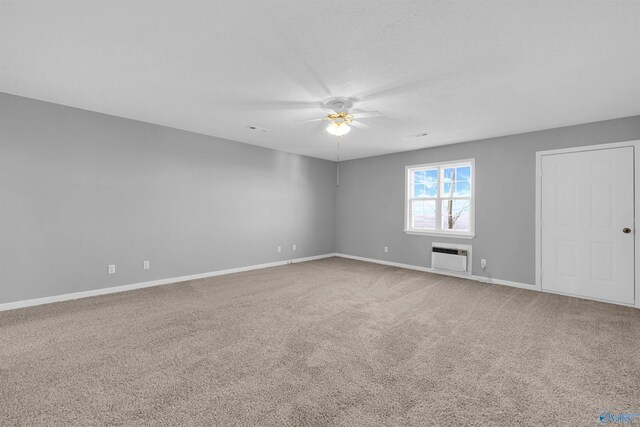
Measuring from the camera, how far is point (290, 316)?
3291mm

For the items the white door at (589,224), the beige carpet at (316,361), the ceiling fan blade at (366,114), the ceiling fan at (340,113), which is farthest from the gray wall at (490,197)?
the ceiling fan at (340,113)

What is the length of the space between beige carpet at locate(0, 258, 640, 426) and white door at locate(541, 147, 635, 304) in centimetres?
39

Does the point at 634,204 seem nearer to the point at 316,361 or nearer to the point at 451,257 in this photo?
the point at 451,257

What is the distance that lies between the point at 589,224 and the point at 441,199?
2.19 m

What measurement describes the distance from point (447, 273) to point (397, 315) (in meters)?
2.60

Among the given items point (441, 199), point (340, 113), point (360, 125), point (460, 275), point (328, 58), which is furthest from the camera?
point (441, 199)

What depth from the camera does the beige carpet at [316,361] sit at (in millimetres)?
1755

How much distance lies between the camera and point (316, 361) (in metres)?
2.32

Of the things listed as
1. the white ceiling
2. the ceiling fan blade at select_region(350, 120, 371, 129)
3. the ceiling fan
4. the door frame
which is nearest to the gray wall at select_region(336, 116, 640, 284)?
the door frame

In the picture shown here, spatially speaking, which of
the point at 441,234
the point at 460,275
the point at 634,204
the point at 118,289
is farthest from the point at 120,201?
the point at 634,204

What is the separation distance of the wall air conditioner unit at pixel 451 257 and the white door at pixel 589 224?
110 centimetres

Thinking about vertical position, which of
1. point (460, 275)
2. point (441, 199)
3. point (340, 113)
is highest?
point (340, 113)

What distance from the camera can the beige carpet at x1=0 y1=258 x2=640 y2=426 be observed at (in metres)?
1.75

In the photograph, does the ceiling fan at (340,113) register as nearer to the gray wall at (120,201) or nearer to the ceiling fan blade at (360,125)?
the ceiling fan blade at (360,125)
